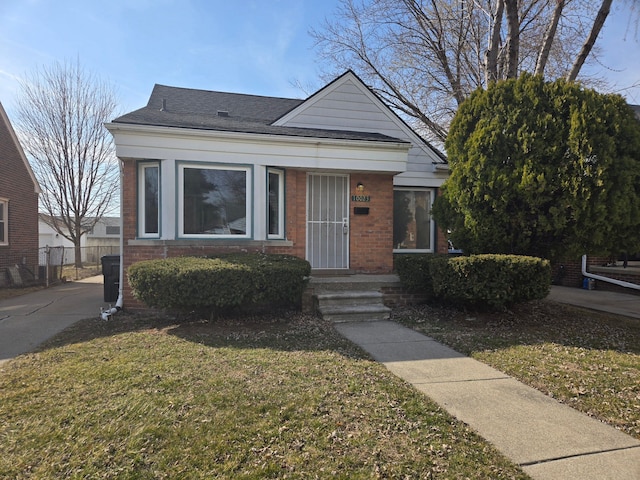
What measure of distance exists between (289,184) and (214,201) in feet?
5.21

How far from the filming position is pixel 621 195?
5.70 metres

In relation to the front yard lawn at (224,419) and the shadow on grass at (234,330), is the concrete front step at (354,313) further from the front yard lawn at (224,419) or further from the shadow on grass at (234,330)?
the front yard lawn at (224,419)

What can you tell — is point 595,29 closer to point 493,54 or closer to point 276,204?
point 493,54

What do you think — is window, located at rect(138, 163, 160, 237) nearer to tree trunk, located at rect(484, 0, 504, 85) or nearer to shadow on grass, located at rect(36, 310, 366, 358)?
shadow on grass, located at rect(36, 310, 366, 358)

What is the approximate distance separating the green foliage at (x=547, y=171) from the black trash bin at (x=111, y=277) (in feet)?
24.0

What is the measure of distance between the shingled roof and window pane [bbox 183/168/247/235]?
0.89 m

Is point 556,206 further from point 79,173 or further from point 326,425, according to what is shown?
point 79,173

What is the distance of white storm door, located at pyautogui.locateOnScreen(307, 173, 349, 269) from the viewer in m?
8.65

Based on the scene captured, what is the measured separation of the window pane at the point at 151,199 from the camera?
7371mm

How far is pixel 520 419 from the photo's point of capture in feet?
10.1

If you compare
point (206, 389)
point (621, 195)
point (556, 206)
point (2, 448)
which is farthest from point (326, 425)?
point (621, 195)

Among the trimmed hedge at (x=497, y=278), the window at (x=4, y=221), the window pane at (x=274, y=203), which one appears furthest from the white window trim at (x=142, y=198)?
the window at (x=4, y=221)

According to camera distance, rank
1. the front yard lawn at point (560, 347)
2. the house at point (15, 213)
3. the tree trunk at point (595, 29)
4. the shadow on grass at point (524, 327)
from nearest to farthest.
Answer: the front yard lawn at point (560, 347) < the shadow on grass at point (524, 327) < the tree trunk at point (595, 29) < the house at point (15, 213)

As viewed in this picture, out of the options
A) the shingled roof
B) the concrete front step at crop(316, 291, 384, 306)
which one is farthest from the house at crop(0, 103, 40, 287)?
the concrete front step at crop(316, 291, 384, 306)
